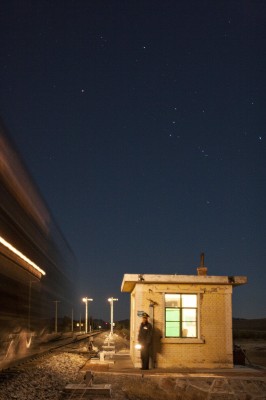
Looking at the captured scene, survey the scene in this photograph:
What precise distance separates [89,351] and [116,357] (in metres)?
6.62

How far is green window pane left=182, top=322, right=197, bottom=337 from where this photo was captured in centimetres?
1716

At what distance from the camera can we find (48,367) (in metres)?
17.9

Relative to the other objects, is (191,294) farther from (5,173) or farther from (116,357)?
(5,173)

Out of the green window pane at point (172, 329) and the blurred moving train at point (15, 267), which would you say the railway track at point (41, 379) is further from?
the green window pane at point (172, 329)

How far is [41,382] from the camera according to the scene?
14.0 metres

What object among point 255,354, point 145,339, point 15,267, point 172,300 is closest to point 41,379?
point 145,339

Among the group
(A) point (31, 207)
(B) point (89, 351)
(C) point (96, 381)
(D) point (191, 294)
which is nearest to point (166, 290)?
(D) point (191, 294)

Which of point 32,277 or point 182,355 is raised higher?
point 32,277

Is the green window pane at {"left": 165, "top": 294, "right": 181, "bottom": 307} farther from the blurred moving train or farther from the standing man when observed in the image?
the blurred moving train

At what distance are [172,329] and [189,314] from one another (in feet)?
2.46

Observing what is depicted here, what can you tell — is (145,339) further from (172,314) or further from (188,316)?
(188,316)

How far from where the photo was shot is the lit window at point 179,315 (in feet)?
56.2

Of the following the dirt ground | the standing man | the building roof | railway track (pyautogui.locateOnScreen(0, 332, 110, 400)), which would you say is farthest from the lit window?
railway track (pyautogui.locateOnScreen(0, 332, 110, 400))

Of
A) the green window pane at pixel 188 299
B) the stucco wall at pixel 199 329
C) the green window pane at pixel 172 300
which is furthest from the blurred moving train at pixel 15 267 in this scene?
the green window pane at pixel 188 299
